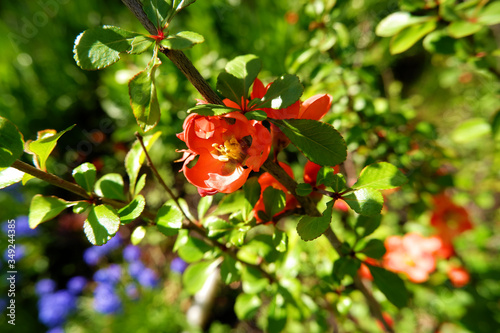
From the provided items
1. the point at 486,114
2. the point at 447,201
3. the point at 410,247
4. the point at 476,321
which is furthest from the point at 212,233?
the point at 486,114

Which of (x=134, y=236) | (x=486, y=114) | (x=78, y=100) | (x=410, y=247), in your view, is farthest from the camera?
(x=78, y=100)

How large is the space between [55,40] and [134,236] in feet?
7.43

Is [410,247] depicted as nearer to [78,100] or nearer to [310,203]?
[310,203]

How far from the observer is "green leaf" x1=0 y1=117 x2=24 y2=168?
30 centimetres

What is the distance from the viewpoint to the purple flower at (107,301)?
1.42m

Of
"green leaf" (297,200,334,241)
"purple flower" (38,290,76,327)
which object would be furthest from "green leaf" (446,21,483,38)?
"purple flower" (38,290,76,327)

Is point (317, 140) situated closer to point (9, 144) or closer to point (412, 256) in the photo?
point (9, 144)

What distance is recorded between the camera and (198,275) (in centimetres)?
58

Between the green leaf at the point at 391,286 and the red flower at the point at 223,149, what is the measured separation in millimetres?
313

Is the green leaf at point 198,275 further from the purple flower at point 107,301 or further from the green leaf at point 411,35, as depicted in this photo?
the purple flower at point 107,301

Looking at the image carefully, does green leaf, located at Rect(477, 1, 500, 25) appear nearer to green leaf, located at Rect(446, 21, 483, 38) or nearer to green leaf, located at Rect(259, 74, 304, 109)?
green leaf, located at Rect(446, 21, 483, 38)

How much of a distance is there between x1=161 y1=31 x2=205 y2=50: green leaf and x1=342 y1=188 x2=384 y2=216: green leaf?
9.6 inches

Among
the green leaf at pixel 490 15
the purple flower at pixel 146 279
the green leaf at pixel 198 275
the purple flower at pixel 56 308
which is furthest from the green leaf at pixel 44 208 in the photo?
the purple flower at pixel 56 308

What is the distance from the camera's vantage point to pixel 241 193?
1.48 feet
